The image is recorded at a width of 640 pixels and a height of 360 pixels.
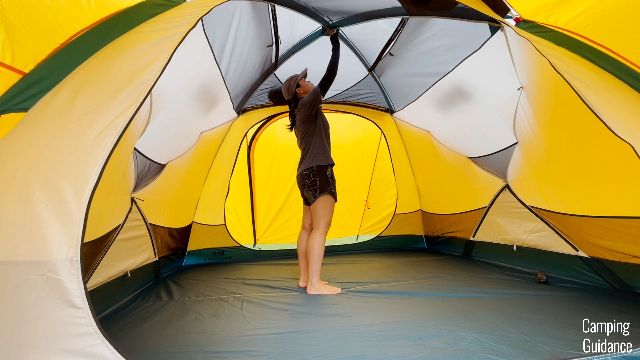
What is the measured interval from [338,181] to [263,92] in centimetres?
109

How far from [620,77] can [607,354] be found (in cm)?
115

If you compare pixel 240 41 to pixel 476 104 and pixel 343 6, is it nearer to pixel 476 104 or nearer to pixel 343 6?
pixel 343 6

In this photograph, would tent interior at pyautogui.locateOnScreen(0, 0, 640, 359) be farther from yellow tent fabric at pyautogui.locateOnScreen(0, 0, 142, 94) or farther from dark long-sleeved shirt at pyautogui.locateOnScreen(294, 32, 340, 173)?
dark long-sleeved shirt at pyautogui.locateOnScreen(294, 32, 340, 173)

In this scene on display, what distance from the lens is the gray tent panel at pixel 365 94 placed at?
14.1 ft

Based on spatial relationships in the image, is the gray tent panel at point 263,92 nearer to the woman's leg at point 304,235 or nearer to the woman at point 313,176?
the woman at point 313,176

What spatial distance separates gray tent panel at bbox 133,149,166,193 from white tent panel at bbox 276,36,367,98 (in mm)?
1188

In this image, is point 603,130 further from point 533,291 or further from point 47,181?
point 47,181

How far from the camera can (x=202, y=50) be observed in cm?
308

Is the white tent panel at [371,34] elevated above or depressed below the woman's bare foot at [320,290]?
above

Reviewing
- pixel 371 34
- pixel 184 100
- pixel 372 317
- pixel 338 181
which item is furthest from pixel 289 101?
pixel 338 181

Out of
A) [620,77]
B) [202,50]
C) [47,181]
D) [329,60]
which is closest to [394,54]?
[329,60]

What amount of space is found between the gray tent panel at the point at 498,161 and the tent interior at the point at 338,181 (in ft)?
0.05

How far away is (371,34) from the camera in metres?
3.70

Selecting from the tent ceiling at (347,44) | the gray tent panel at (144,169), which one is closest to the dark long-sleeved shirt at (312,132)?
the tent ceiling at (347,44)
